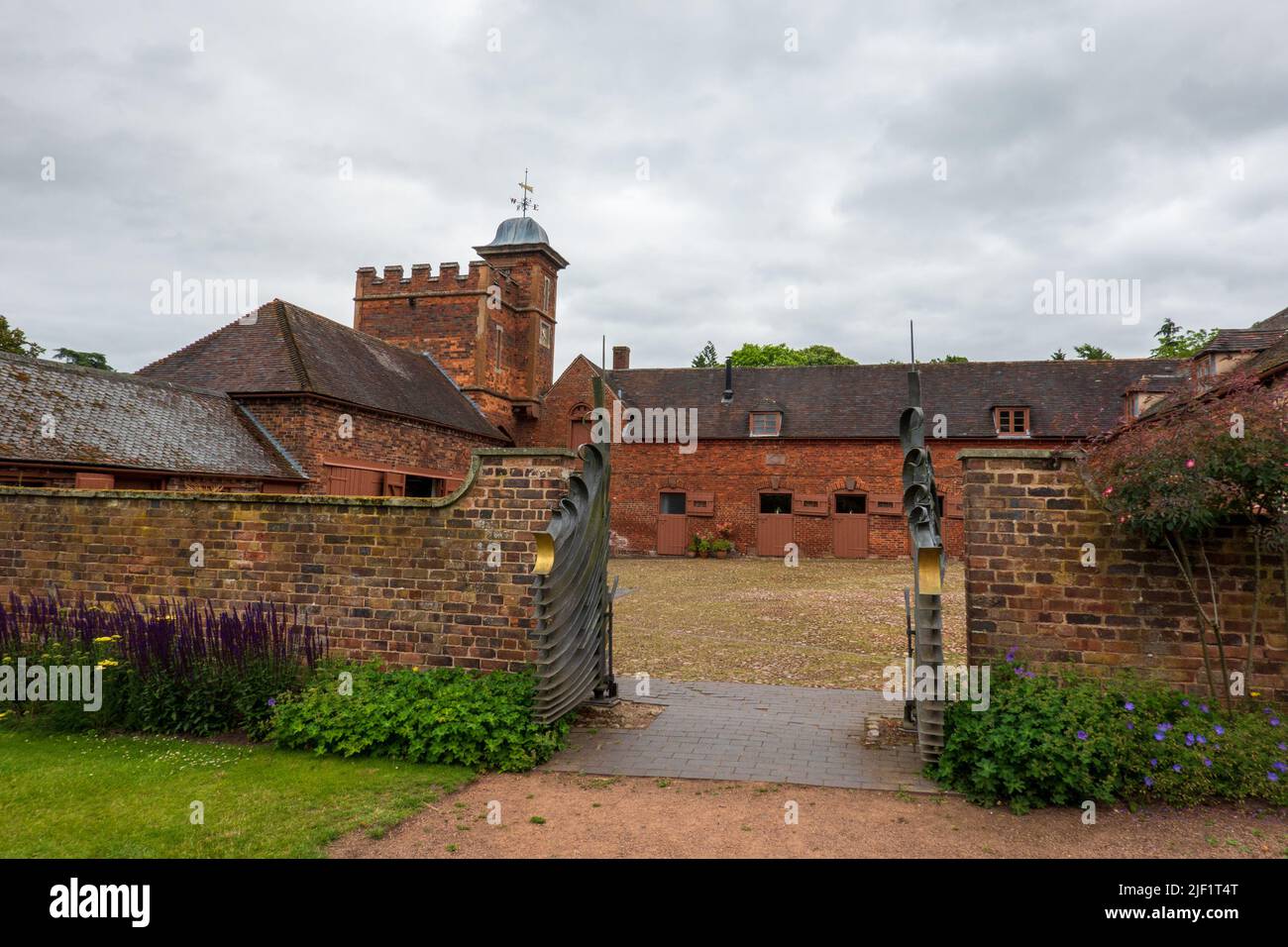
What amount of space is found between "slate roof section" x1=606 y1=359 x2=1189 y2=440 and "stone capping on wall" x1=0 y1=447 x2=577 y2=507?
24182 mm

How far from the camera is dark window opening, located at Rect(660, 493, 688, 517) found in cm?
3133

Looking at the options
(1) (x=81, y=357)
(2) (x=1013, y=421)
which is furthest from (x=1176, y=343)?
(1) (x=81, y=357)

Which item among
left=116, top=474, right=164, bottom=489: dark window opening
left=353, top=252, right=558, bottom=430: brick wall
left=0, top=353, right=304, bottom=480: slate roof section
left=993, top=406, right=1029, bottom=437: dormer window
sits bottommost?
left=116, top=474, right=164, bottom=489: dark window opening

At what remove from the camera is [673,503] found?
3144cm

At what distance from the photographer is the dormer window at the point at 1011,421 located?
2845 centimetres

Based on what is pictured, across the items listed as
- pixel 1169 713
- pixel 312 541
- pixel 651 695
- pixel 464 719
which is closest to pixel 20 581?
pixel 312 541

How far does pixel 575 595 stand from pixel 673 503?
81.2 ft

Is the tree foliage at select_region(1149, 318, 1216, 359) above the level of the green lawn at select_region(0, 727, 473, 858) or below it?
above

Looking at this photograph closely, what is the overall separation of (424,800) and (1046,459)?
209 inches

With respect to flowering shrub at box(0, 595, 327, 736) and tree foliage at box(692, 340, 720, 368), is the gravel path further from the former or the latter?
tree foliage at box(692, 340, 720, 368)

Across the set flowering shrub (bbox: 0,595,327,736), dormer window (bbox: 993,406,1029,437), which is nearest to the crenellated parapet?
dormer window (bbox: 993,406,1029,437)

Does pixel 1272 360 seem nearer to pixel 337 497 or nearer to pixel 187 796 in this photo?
pixel 337 497

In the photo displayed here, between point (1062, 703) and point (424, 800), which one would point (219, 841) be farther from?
point (1062, 703)

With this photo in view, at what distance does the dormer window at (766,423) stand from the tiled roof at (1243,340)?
14.2 m
